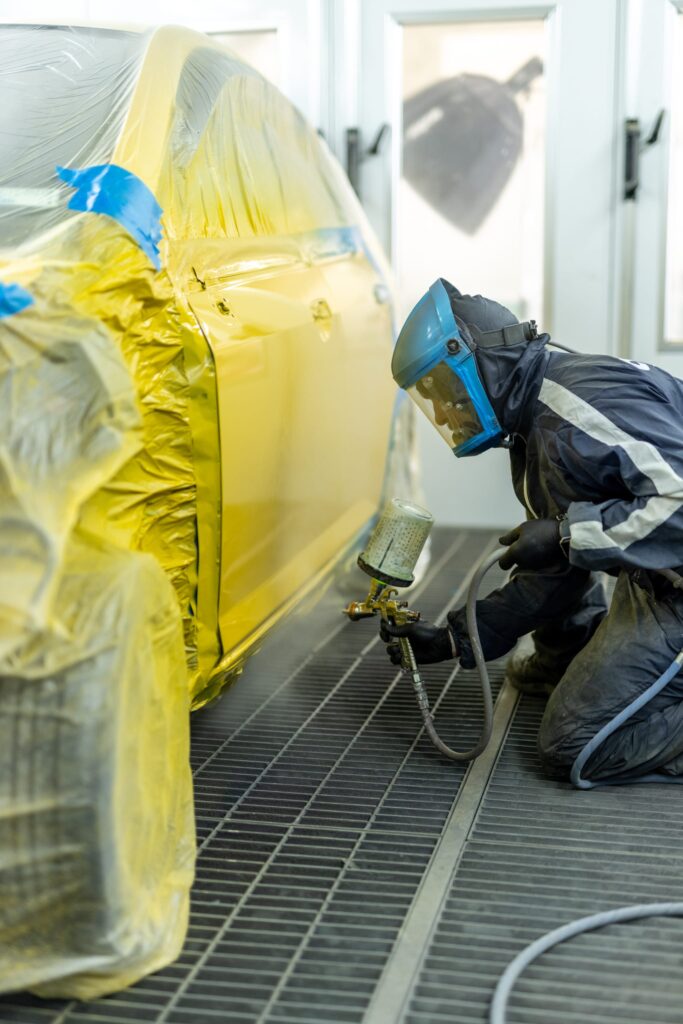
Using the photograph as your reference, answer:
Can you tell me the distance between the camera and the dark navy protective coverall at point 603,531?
273cm

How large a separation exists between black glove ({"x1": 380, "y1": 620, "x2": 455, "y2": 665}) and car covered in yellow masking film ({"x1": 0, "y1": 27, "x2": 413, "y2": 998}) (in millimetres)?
324

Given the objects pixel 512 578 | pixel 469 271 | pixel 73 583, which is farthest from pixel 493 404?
pixel 469 271

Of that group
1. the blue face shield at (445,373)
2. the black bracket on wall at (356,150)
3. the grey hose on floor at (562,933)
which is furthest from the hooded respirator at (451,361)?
the black bracket on wall at (356,150)

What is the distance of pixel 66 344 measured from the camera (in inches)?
77.6

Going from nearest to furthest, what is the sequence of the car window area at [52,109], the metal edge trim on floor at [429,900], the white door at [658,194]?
the metal edge trim on floor at [429,900] → the car window area at [52,109] → the white door at [658,194]

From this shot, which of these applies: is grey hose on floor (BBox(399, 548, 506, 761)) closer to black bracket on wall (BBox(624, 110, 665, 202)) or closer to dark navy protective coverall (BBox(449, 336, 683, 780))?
dark navy protective coverall (BBox(449, 336, 683, 780))

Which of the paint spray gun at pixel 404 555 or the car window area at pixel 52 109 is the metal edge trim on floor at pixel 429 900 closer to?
the paint spray gun at pixel 404 555

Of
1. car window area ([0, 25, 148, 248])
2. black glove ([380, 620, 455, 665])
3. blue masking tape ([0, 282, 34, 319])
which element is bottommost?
black glove ([380, 620, 455, 665])

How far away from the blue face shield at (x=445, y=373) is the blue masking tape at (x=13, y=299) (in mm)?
1151

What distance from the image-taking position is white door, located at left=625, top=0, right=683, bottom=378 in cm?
538

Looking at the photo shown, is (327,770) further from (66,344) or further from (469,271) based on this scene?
(469,271)

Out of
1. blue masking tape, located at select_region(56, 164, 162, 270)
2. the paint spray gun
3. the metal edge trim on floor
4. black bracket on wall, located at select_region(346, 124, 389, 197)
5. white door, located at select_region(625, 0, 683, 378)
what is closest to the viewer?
the metal edge trim on floor

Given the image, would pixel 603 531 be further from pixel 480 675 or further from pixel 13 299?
pixel 13 299

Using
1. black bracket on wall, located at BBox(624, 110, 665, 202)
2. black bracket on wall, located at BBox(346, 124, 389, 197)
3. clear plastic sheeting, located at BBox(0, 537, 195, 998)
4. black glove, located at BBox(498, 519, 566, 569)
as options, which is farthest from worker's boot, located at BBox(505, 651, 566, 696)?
black bracket on wall, located at BBox(346, 124, 389, 197)
